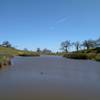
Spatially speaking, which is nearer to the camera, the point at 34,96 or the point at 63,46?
the point at 34,96

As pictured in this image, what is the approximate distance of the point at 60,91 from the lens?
11.1m

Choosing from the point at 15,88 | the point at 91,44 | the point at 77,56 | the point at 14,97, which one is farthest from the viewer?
the point at 91,44

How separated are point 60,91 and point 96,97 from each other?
2.13 metres

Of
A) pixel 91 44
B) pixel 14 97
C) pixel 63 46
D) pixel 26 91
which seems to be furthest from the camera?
pixel 63 46

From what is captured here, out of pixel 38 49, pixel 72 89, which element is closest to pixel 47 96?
pixel 72 89

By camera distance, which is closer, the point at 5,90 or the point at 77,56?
the point at 5,90

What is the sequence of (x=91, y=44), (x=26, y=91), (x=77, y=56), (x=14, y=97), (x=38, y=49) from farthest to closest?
(x=38, y=49), (x=91, y=44), (x=77, y=56), (x=26, y=91), (x=14, y=97)

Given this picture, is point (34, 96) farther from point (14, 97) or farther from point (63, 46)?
point (63, 46)

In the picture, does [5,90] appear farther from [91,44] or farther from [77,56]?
[91,44]

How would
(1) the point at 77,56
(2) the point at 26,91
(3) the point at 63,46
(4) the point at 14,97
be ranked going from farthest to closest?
1. (3) the point at 63,46
2. (1) the point at 77,56
3. (2) the point at 26,91
4. (4) the point at 14,97

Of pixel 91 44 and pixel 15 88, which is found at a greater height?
pixel 91 44

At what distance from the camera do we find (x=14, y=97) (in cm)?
959

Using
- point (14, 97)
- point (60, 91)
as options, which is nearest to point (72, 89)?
point (60, 91)

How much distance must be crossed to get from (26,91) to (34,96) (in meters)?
1.18
